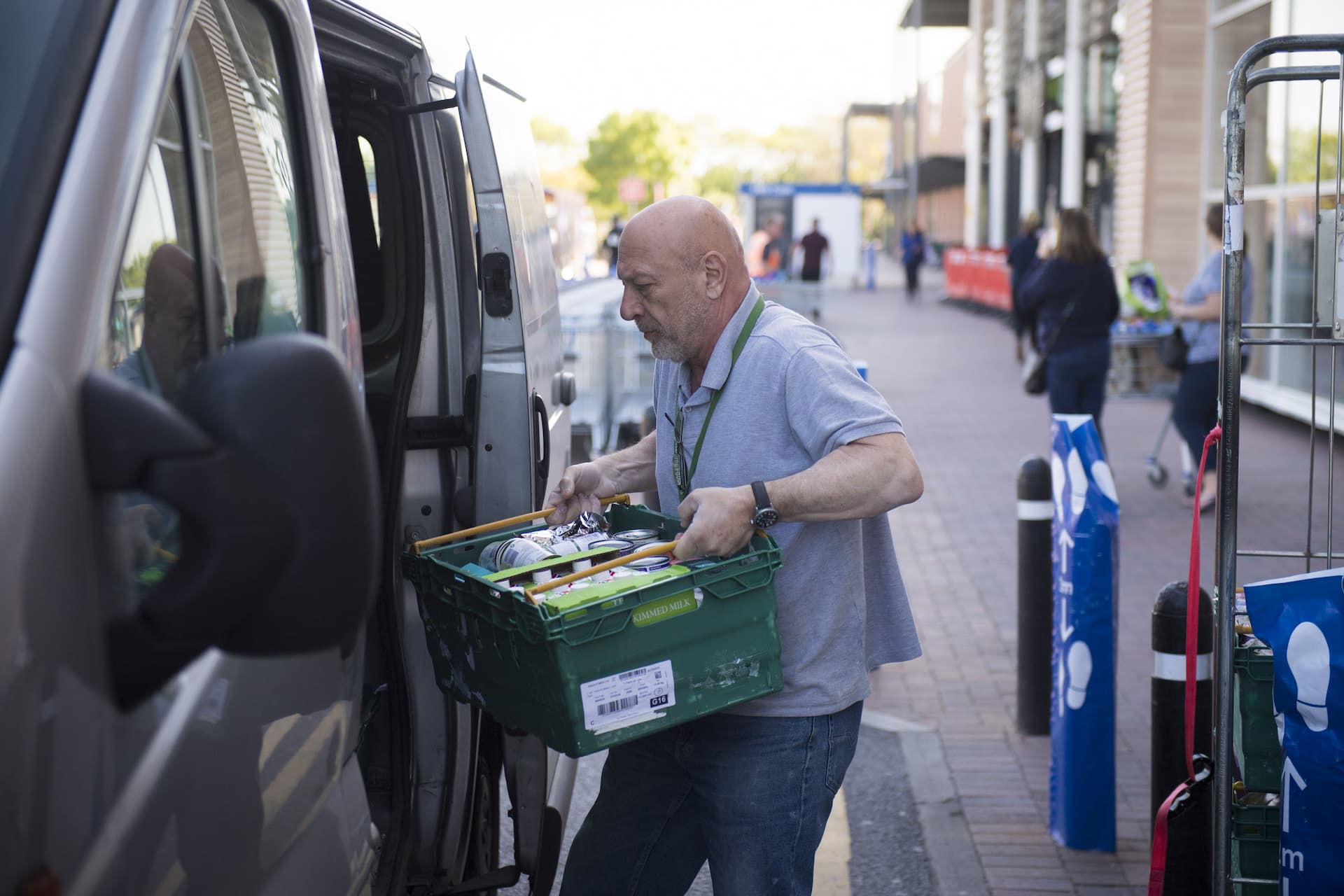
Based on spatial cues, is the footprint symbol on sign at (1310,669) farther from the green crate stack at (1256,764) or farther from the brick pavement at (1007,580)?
the brick pavement at (1007,580)

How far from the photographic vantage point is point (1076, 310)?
30.7 ft

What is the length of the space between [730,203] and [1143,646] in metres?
98.1

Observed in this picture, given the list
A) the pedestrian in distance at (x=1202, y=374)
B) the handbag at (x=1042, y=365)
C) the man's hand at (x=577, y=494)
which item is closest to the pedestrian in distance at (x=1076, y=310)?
the handbag at (x=1042, y=365)

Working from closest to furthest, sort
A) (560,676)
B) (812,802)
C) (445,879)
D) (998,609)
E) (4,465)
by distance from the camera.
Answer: (4,465) → (560,676) → (812,802) → (445,879) → (998,609)

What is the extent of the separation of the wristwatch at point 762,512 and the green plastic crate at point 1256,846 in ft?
4.68

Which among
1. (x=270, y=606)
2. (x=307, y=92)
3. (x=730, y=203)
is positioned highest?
(x=730, y=203)

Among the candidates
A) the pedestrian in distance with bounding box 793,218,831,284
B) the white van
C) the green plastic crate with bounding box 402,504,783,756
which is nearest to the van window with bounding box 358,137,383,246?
the white van

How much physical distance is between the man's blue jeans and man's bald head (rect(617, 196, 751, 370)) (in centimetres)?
77

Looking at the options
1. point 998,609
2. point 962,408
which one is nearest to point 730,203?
A: point 962,408

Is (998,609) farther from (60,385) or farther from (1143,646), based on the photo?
(60,385)

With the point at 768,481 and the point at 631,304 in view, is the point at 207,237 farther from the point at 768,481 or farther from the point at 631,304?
the point at 768,481

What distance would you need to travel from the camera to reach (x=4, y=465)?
1351mm

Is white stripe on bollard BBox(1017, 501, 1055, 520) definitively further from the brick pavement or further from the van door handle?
the van door handle

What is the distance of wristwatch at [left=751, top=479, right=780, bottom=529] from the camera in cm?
253
